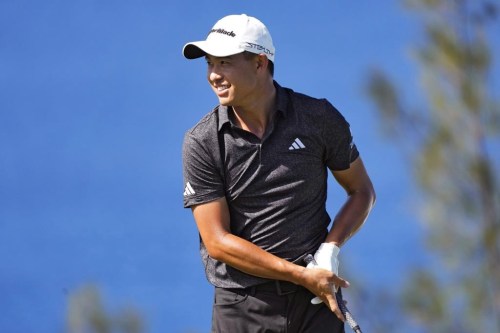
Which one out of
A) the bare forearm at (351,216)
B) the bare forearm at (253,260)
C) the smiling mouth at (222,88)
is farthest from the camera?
the bare forearm at (351,216)

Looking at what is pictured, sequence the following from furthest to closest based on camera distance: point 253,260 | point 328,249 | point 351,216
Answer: point 351,216 < point 328,249 < point 253,260

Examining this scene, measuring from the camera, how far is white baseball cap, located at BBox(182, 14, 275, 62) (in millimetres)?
5641

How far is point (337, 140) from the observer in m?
5.76

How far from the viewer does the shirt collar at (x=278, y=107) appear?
5691 millimetres

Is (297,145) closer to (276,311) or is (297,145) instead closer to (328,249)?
(328,249)

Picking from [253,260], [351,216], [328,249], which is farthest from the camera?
[351,216]

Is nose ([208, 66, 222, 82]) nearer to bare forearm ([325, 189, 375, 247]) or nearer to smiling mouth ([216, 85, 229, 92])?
smiling mouth ([216, 85, 229, 92])

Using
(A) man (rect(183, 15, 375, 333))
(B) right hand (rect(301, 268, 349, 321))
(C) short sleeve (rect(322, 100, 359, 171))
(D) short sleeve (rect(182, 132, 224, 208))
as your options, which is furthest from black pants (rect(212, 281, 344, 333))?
(C) short sleeve (rect(322, 100, 359, 171))

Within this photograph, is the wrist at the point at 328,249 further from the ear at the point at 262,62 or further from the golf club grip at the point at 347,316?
the ear at the point at 262,62

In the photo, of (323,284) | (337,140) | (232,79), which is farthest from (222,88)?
(323,284)

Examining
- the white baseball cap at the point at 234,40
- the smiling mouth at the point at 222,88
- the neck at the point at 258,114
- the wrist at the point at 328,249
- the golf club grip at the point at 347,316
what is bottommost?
the golf club grip at the point at 347,316

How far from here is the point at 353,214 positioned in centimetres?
588

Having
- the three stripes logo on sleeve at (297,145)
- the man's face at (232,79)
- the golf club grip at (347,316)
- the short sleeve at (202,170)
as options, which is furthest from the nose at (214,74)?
the golf club grip at (347,316)

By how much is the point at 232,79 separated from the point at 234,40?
147 millimetres
